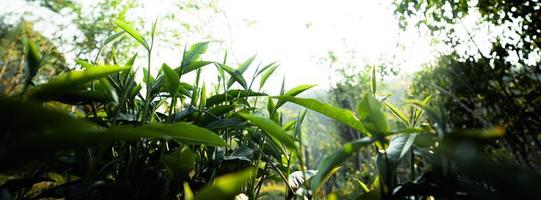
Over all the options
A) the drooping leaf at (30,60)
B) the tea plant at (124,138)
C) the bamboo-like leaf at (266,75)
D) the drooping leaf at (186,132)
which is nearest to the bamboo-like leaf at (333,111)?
the tea plant at (124,138)

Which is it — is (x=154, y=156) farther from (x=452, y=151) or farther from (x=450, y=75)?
(x=450, y=75)

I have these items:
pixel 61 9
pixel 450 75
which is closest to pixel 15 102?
pixel 61 9

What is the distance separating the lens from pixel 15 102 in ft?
0.84

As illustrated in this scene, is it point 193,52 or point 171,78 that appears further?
point 193,52

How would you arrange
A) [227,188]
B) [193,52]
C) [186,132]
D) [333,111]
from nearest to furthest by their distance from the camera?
[227,188] → [186,132] → [333,111] → [193,52]

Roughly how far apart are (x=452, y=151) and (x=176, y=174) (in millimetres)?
381

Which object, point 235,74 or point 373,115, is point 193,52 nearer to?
point 235,74

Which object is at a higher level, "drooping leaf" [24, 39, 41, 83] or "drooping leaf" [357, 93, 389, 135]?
"drooping leaf" [24, 39, 41, 83]

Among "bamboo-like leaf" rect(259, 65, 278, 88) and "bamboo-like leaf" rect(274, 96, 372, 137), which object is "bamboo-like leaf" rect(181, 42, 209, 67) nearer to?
"bamboo-like leaf" rect(259, 65, 278, 88)

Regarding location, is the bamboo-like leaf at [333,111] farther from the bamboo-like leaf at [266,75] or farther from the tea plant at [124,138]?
the bamboo-like leaf at [266,75]

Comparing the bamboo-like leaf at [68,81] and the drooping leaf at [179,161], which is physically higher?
the bamboo-like leaf at [68,81]

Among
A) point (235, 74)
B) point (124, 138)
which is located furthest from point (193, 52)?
point (124, 138)

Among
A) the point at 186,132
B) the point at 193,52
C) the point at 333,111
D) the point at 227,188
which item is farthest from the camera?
the point at 193,52

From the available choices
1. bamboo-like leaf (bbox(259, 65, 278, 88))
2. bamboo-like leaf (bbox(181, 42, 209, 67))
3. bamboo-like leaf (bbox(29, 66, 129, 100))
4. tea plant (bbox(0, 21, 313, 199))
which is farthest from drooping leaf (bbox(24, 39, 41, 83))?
bamboo-like leaf (bbox(259, 65, 278, 88))
